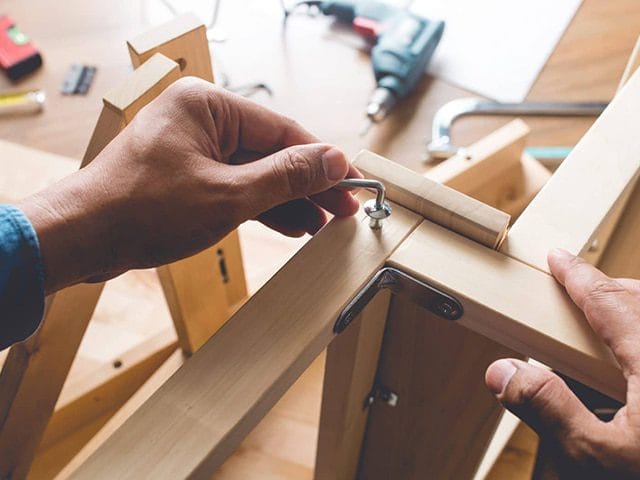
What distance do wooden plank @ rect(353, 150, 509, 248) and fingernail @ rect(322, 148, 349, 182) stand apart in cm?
2

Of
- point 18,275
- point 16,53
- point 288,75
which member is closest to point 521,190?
point 288,75

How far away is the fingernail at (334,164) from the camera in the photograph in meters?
0.46

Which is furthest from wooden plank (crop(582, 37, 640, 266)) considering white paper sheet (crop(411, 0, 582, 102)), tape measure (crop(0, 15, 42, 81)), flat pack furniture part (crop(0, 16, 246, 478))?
tape measure (crop(0, 15, 42, 81))

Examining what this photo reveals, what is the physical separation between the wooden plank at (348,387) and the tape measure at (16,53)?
2.56 feet

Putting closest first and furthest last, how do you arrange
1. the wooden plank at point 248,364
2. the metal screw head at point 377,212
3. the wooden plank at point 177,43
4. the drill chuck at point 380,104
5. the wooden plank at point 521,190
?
the wooden plank at point 248,364 < the metal screw head at point 377,212 < the wooden plank at point 177,43 < the wooden plank at point 521,190 < the drill chuck at point 380,104

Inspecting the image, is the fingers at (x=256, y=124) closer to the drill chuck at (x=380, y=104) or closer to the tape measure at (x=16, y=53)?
the drill chuck at (x=380, y=104)

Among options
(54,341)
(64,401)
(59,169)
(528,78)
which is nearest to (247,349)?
(54,341)

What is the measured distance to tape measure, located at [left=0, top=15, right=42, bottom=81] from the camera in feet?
3.41

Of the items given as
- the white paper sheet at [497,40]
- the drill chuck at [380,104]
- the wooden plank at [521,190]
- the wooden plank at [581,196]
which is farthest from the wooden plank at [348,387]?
the white paper sheet at [497,40]

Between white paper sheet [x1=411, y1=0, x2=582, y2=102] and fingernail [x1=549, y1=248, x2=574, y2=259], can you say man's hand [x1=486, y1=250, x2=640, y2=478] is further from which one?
white paper sheet [x1=411, y1=0, x2=582, y2=102]

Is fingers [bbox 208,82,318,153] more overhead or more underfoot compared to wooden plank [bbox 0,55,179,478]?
more overhead

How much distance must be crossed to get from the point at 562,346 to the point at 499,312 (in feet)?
0.14

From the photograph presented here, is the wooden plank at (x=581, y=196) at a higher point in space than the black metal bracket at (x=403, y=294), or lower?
higher

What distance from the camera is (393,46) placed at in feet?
3.27
